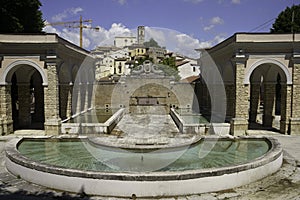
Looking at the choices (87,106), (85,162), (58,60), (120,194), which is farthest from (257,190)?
(87,106)

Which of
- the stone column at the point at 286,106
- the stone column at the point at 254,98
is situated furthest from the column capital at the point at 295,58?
the stone column at the point at 254,98

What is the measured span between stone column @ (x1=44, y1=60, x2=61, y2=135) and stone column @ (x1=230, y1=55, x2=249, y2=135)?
369 inches

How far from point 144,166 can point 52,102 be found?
7859 millimetres

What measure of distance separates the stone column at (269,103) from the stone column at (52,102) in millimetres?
12422

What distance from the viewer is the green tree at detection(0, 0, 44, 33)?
15.8m

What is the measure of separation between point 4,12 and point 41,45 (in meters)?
4.47

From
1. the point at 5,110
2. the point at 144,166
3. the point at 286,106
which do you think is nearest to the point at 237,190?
the point at 144,166

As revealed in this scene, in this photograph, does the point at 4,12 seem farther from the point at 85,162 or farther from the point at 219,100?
the point at 219,100

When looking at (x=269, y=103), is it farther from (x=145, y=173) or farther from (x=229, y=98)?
(x=145, y=173)

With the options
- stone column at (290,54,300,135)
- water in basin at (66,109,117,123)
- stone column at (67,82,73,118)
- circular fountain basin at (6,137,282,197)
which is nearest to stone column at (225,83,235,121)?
stone column at (290,54,300,135)

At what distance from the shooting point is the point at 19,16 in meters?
17.0

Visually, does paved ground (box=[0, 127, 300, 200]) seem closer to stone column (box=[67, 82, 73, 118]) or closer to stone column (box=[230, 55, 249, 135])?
stone column (box=[230, 55, 249, 135])

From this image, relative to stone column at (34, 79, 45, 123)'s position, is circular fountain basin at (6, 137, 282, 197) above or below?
below

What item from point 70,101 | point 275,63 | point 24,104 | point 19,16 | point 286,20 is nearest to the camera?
point 275,63
